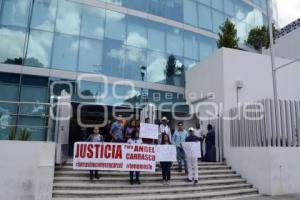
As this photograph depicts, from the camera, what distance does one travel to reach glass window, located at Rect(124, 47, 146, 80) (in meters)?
19.3

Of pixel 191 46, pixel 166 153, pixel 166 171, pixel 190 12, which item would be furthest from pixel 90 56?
pixel 166 171

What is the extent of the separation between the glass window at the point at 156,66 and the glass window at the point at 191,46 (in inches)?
74.8

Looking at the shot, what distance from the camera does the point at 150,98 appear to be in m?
19.8

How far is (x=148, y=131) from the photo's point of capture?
37.5 ft

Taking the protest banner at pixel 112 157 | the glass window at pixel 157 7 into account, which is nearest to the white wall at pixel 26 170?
the protest banner at pixel 112 157

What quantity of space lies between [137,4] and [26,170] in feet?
46.2

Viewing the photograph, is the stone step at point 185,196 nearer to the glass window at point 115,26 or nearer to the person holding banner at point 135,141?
the person holding banner at point 135,141

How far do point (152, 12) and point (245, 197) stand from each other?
45.0 feet

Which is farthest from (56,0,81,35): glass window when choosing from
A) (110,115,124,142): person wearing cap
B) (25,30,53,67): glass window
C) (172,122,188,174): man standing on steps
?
(172,122,188,174): man standing on steps

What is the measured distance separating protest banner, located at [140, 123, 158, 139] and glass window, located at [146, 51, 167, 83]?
8652 millimetres

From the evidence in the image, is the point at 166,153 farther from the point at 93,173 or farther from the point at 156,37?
the point at 156,37

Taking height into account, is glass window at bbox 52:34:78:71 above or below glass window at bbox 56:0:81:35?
below

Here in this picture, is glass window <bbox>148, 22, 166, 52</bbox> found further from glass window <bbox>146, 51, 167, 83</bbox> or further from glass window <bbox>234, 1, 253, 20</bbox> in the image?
glass window <bbox>234, 1, 253, 20</bbox>

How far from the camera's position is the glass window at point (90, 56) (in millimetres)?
18109
